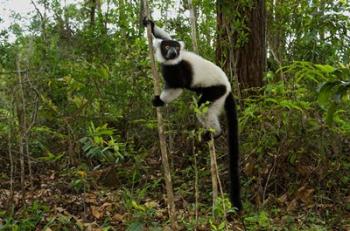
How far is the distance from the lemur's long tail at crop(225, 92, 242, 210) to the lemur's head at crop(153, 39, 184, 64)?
2.67 feet

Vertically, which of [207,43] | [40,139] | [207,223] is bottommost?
[207,223]

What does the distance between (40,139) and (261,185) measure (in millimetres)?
3004

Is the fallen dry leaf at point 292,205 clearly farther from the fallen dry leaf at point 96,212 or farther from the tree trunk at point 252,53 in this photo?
the tree trunk at point 252,53

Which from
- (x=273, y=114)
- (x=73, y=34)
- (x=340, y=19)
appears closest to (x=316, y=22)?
(x=340, y=19)

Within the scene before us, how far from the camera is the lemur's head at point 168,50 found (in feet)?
15.2

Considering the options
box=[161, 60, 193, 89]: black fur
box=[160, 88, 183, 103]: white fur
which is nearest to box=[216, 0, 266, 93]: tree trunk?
box=[161, 60, 193, 89]: black fur

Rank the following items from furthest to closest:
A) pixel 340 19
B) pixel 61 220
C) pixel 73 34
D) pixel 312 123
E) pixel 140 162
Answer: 1. pixel 73 34
2. pixel 340 19
3. pixel 140 162
4. pixel 312 123
5. pixel 61 220

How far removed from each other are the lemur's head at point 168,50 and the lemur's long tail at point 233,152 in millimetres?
813

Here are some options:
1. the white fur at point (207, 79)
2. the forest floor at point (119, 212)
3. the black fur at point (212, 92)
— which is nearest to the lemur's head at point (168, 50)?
the white fur at point (207, 79)

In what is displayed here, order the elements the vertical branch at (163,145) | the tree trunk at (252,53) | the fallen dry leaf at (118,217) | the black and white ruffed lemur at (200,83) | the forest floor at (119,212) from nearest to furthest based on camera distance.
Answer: the vertical branch at (163,145), the forest floor at (119,212), the fallen dry leaf at (118,217), the black and white ruffed lemur at (200,83), the tree trunk at (252,53)

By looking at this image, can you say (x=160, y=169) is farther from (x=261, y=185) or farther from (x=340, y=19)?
(x=340, y=19)

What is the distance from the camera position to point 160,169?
19.9 feet

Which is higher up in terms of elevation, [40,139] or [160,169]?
[40,139]

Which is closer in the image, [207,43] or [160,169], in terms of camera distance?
[160,169]
